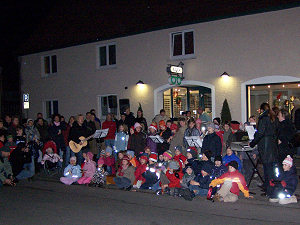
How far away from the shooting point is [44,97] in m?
21.4

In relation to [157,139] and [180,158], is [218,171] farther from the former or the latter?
[157,139]

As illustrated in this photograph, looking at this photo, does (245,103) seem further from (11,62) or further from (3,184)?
(11,62)

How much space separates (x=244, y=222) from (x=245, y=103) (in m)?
8.05

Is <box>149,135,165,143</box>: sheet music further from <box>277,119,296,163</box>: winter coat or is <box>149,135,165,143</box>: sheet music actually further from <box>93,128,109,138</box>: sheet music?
<box>277,119,296,163</box>: winter coat

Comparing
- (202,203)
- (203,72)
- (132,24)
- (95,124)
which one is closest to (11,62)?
(132,24)

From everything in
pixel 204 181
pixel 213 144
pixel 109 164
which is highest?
pixel 213 144

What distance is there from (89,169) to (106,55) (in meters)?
8.97

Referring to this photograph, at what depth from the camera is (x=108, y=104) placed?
18578 mm

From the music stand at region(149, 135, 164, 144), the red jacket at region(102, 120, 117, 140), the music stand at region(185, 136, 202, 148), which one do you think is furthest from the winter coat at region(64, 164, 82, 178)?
the music stand at region(185, 136, 202, 148)

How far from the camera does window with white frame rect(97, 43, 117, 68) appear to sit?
18484 millimetres

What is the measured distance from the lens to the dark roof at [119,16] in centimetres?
1420

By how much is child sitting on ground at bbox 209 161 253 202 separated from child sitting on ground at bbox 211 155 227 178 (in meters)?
0.33

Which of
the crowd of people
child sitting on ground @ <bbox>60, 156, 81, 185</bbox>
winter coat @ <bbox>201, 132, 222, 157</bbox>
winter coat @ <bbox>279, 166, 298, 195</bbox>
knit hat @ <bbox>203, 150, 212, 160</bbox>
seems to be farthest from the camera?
child sitting on ground @ <bbox>60, 156, 81, 185</bbox>

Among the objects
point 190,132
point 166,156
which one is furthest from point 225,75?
point 166,156
